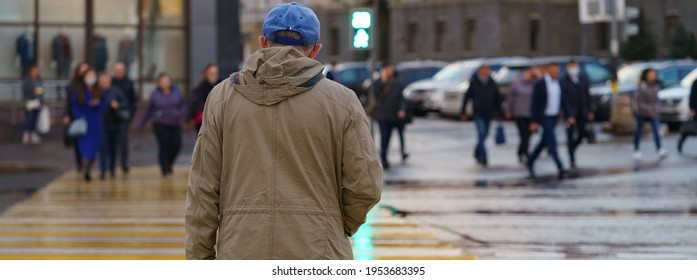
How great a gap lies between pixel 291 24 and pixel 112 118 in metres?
15.5

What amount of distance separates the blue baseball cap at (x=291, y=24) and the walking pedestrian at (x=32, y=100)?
24.6 metres

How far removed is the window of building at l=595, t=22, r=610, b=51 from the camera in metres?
69.9

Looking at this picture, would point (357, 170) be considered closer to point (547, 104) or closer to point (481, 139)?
point (547, 104)

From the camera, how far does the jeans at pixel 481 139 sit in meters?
22.4

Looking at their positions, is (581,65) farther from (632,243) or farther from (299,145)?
(299,145)

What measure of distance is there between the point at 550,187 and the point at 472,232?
548 centimetres

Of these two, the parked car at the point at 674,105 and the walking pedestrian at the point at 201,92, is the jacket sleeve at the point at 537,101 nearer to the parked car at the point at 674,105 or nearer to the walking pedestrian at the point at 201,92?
the walking pedestrian at the point at 201,92

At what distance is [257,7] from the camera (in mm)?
86500

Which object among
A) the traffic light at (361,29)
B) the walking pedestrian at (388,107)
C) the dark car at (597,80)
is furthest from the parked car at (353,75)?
the traffic light at (361,29)

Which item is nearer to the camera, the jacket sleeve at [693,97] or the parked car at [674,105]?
the jacket sleeve at [693,97]

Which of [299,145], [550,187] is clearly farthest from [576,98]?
[299,145]

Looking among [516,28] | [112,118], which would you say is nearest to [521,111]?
[112,118]

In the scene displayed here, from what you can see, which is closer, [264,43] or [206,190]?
[206,190]

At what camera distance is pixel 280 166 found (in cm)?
495
